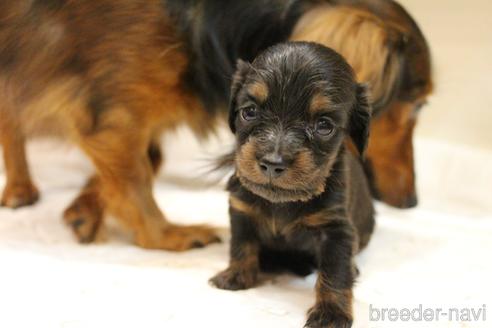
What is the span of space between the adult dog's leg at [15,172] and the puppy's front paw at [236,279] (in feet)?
3.50

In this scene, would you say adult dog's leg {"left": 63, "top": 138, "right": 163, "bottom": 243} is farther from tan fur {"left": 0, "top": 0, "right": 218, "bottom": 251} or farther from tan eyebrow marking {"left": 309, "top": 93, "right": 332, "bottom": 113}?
tan eyebrow marking {"left": 309, "top": 93, "right": 332, "bottom": 113}

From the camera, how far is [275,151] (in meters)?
1.25

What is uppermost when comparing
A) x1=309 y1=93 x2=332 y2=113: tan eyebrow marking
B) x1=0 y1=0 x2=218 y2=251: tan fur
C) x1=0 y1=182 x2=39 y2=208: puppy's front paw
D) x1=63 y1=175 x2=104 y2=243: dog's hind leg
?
x1=309 y1=93 x2=332 y2=113: tan eyebrow marking

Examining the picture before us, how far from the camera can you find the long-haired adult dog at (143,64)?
1761 mm

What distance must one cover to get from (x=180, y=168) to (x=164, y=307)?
1.50 m

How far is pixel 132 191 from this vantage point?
1863 millimetres

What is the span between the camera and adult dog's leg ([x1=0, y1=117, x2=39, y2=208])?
231cm

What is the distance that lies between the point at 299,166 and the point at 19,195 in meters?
1.42

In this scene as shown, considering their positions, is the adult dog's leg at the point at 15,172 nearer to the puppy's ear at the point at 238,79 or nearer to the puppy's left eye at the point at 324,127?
the puppy's ear at the point at 238,79

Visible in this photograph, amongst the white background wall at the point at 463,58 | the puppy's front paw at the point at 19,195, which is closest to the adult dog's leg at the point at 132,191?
the puppy's front paw at the point at 19,195

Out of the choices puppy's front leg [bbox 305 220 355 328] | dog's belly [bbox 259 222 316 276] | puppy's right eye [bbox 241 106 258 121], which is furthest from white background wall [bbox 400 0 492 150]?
puppy's right eye [bbox 241 106 258 121]

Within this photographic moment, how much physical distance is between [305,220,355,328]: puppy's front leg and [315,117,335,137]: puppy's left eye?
23cm

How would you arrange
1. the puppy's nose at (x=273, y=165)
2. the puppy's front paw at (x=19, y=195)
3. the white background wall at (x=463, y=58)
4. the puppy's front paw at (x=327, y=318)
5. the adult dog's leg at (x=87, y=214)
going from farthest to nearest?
1. the white background wall at (x=463, y=58)
2. the puppy's front paw at (x=19, y=195)
3. the adult dog's leg at (x=87, y=214)
4. the puppy's front paw at (x=327, y=318)
5. the puppy's nose at (x=273, y=165)

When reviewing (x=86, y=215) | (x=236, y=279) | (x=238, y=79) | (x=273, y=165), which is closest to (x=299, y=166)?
(x=273, y=165)
